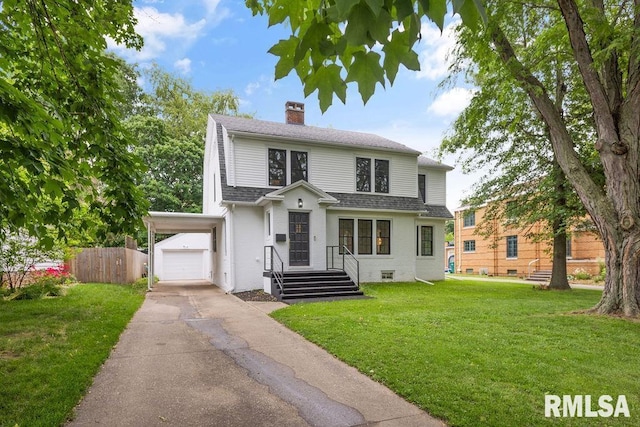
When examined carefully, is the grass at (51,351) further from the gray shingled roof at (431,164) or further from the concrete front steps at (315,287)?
the gray shingled roof at (431,164)

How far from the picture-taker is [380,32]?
4.47 ft

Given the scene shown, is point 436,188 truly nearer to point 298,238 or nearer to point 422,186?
point 422,186

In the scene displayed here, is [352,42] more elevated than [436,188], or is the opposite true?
[436,188]

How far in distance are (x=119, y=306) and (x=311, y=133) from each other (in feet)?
31.9

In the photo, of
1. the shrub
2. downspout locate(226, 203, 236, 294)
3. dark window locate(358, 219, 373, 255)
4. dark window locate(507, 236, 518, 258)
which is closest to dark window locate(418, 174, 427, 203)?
dark window locate(358, 219, 373, 255)

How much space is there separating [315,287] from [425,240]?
8149mm

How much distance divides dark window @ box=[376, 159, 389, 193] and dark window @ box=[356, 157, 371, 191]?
1.40ft

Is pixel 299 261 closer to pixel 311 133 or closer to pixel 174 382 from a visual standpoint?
pixel 311 133

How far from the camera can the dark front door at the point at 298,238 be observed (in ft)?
41.8

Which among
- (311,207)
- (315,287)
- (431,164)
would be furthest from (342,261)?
(431,164)

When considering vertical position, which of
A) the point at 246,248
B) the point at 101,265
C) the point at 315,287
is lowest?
the point at 315,287

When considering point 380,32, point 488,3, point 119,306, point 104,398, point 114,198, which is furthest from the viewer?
point 119,306

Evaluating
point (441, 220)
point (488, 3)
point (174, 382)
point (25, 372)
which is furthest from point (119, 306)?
point (441, 220)

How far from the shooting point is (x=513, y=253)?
2638 centimetres
